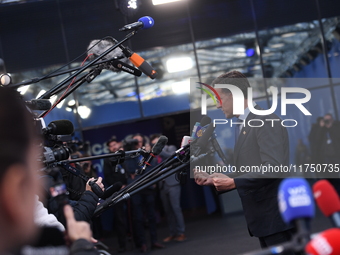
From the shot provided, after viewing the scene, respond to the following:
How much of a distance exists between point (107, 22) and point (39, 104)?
28.8 feet

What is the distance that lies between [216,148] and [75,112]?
8.06m

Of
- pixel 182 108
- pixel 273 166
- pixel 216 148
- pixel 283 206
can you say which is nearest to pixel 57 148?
pixel 216 148

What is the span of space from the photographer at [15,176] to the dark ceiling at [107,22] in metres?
9.81

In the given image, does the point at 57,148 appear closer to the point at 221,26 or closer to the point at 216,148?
the point at 216,148

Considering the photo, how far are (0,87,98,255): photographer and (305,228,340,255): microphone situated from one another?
2.49 ft

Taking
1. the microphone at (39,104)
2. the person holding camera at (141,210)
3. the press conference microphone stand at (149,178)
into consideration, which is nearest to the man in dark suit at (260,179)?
the press conference microphone stand at (149,178)

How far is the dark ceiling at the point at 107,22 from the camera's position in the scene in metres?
10.8

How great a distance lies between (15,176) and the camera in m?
1.17

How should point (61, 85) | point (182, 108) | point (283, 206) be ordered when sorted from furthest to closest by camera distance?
point (182, 108) < point (61, 85) < point (283, 206)

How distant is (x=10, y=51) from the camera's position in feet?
35.4

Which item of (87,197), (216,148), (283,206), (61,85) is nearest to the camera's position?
(283,206)

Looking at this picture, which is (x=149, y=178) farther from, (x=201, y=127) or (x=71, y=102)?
(x=71, y=102)

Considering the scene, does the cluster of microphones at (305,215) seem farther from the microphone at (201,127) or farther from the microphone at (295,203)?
the microphone at (201,127)

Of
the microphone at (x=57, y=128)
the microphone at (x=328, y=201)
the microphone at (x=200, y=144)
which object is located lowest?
the microphone at (x=328, y=201)
